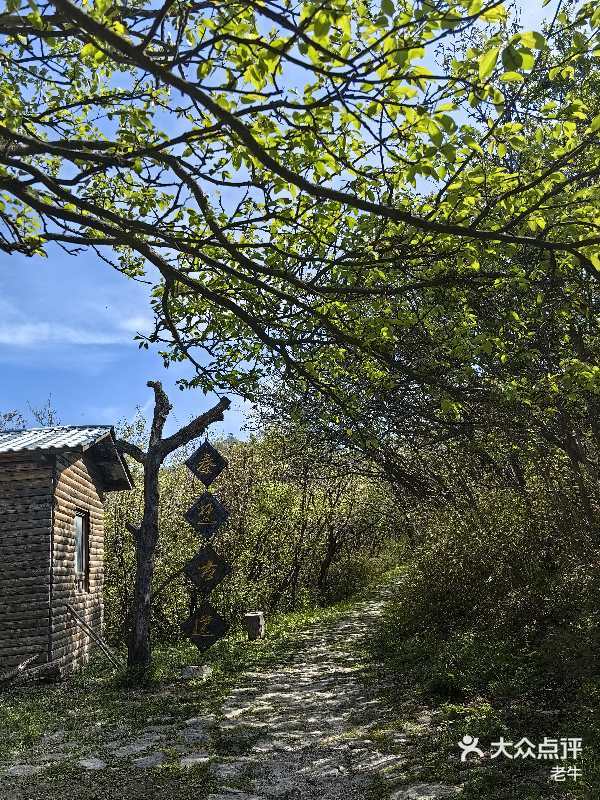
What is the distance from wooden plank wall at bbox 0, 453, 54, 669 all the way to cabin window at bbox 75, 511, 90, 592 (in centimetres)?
187

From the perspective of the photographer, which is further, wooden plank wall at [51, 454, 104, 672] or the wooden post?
the wooden post

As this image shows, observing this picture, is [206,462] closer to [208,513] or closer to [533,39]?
[208,513]

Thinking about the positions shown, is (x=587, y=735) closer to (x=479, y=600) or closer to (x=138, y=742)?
(x=479, y=600)

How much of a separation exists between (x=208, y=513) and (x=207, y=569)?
1.13 meters

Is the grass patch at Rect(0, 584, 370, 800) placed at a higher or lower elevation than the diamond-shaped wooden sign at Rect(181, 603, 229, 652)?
lower

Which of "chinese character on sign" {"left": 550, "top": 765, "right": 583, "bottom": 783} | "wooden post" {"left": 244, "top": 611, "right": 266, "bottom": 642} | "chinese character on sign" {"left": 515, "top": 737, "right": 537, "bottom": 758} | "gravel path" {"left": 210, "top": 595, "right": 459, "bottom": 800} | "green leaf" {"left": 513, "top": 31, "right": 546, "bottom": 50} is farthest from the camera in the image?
"wooden post" {"left": 244, "top": 611, "right": 266, "bottom": 642}

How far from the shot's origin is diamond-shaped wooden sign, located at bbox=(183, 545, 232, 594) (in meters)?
13.3

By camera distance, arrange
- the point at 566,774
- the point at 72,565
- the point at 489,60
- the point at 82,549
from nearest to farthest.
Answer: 1. the point at 489,60
2. the point at 566,774
3. the point at 72,565
4. the point at 82,549

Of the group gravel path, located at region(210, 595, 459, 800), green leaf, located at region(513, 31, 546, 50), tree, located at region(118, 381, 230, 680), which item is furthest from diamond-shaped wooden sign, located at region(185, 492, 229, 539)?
green leaf, located at region(513, 31, 546, 50)

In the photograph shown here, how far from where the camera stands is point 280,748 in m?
7.18

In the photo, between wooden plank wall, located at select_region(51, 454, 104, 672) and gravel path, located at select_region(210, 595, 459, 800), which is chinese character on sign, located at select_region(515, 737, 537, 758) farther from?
wooden plank wall, located at select_region(51, 454, 104, 672)

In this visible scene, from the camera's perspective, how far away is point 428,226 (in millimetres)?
3584
